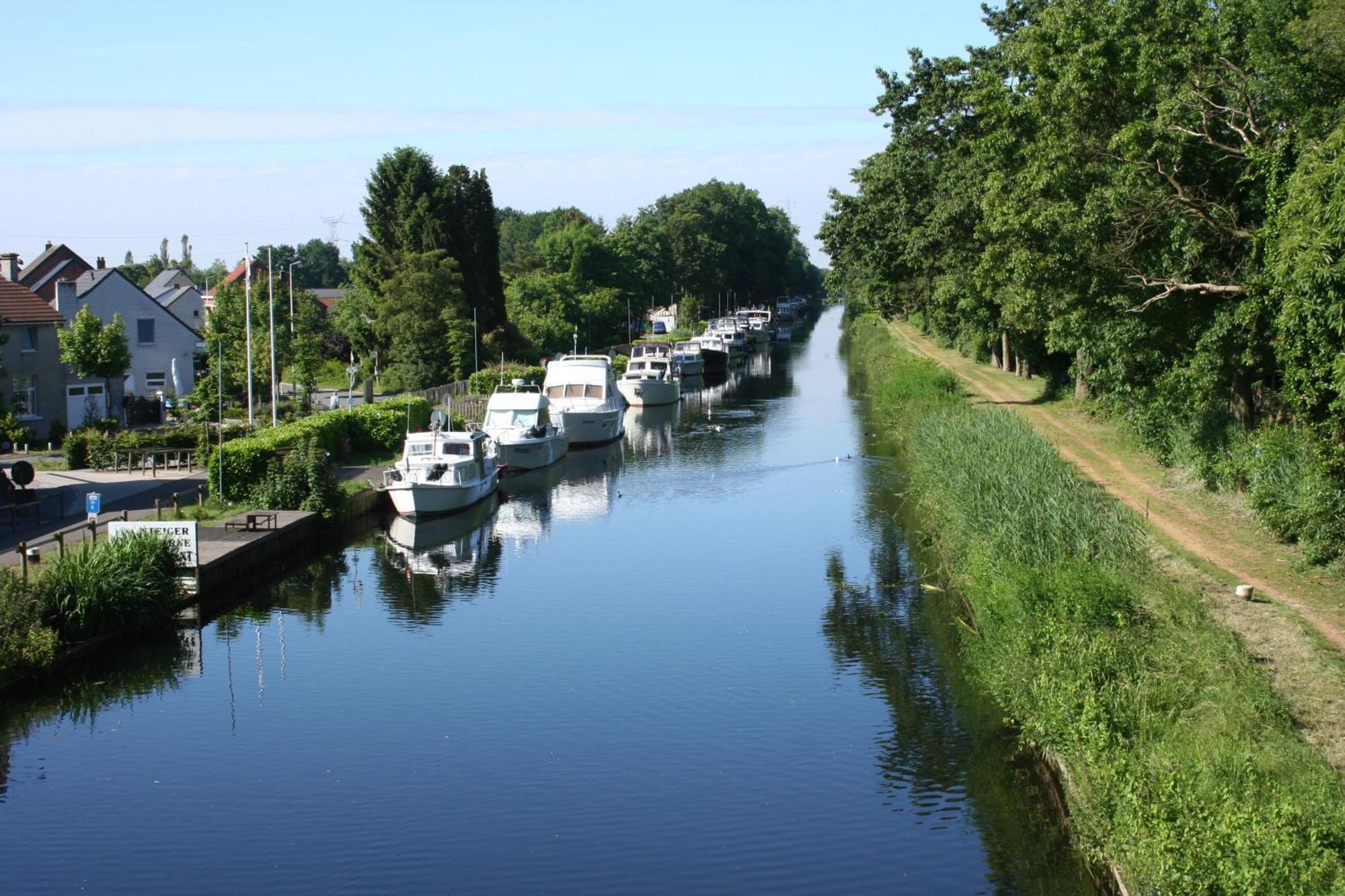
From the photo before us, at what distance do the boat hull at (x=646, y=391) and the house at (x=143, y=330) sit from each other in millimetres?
19238

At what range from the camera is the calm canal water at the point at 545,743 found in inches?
600

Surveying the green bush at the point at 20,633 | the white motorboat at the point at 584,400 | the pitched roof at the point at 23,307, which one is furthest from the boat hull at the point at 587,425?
the green bush at the point at 20,633

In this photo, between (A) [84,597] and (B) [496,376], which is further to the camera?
(B) [496,376]

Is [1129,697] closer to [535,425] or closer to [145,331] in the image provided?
[535,425]

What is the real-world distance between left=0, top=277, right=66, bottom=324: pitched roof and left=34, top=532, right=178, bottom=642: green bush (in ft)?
75.7

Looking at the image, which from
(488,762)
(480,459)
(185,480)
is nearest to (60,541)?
(488,762)

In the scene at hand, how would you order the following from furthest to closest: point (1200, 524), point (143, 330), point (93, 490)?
point (143, 330) → point (93, 490) → point (1200, 524)

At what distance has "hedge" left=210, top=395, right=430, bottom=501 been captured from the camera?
1272 inches

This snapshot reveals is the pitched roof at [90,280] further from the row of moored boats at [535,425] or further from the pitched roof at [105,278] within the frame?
the row of moored boats at [535,425]

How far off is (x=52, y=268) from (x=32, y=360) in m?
36.6

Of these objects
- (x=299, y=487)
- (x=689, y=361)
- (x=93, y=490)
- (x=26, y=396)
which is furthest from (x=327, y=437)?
(x=689, y=361)

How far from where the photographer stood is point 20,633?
20531 mm

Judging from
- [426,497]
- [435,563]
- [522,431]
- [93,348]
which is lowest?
[435,563]

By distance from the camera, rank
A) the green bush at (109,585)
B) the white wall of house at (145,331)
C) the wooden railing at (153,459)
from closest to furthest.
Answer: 1. the green bush at (109,585)
2. the wooden railing at (153,459)
3. the white wall of house at (145,331)
